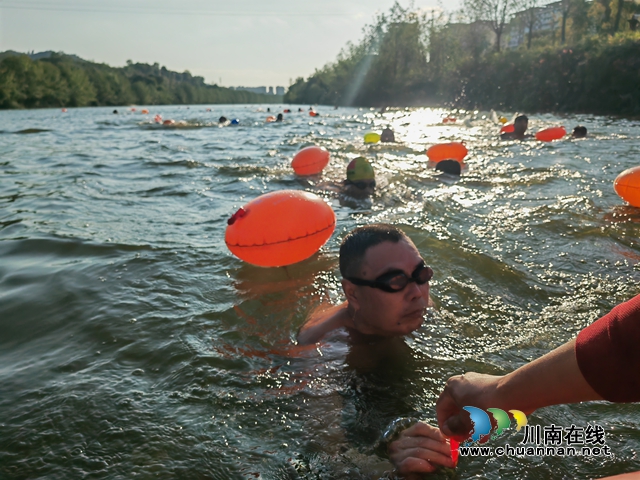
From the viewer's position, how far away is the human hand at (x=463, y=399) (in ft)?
5.30

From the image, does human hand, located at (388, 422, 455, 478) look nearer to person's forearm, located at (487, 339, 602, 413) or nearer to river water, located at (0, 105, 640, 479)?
river water, located at (0, 105, 640, 479)

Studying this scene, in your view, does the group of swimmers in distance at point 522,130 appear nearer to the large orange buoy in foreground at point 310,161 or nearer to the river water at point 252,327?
the river water at point 252,327

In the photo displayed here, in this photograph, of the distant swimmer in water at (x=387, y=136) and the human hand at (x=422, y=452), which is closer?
the human hand at (x=422, y=452)

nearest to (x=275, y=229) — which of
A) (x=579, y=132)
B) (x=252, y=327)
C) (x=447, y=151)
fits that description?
(x=252, y=327)

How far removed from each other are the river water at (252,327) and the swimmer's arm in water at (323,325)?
0.13 metres

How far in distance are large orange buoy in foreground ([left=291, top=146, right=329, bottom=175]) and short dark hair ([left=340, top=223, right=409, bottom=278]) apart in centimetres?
592

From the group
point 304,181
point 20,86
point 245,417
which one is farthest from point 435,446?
point 20,86

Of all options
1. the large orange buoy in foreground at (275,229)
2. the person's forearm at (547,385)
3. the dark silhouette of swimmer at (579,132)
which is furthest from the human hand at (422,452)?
the dark silhouette of swimmer at (579,132)

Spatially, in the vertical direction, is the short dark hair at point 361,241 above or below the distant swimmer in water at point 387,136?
below

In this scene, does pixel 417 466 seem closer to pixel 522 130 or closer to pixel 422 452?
pixel 422 452

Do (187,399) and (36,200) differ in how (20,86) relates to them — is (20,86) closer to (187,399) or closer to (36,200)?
(36,200)

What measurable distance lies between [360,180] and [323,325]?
14.7ft

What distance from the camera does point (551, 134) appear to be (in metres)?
13.3

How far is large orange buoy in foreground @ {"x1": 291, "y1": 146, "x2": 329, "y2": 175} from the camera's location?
350 inches
